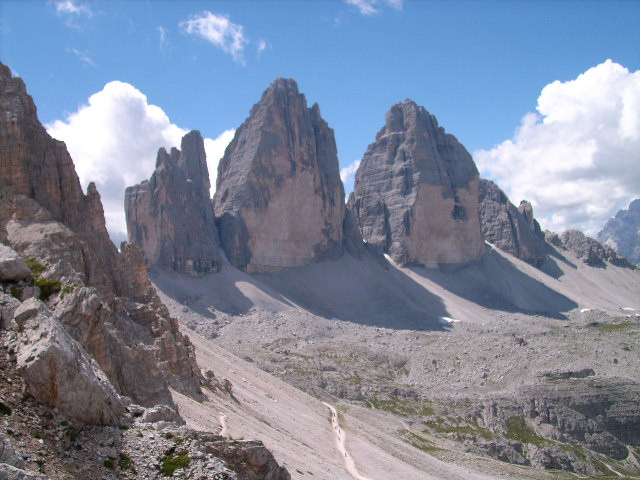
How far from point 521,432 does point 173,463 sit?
211 feet

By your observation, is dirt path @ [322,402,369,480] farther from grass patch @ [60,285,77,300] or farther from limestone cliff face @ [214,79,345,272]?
limestone cliff face @ [214,79,345,272]

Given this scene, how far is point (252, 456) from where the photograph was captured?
16.3 m

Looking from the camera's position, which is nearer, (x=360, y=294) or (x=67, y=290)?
(x=67, y=290)

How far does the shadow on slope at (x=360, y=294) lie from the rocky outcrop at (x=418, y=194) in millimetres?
19739

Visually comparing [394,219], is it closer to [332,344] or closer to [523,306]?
[523,306]

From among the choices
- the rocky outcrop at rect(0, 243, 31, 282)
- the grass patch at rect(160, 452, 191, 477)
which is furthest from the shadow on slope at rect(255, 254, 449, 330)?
the grass patch at rect(160, 452, 191, 477)

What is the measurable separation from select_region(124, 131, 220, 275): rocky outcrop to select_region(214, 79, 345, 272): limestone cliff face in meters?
9.53

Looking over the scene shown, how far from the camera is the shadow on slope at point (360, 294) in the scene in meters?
131

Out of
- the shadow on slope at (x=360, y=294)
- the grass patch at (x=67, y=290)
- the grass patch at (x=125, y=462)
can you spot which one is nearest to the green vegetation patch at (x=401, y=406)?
the shadow on slope at (x=360, y=294)

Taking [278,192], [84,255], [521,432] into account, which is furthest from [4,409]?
[278,192]

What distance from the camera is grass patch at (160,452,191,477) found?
13281 millimetres

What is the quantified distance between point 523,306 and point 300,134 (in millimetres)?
75354

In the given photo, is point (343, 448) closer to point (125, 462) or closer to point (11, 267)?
point (11, 267)

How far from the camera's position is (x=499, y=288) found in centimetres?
16475
